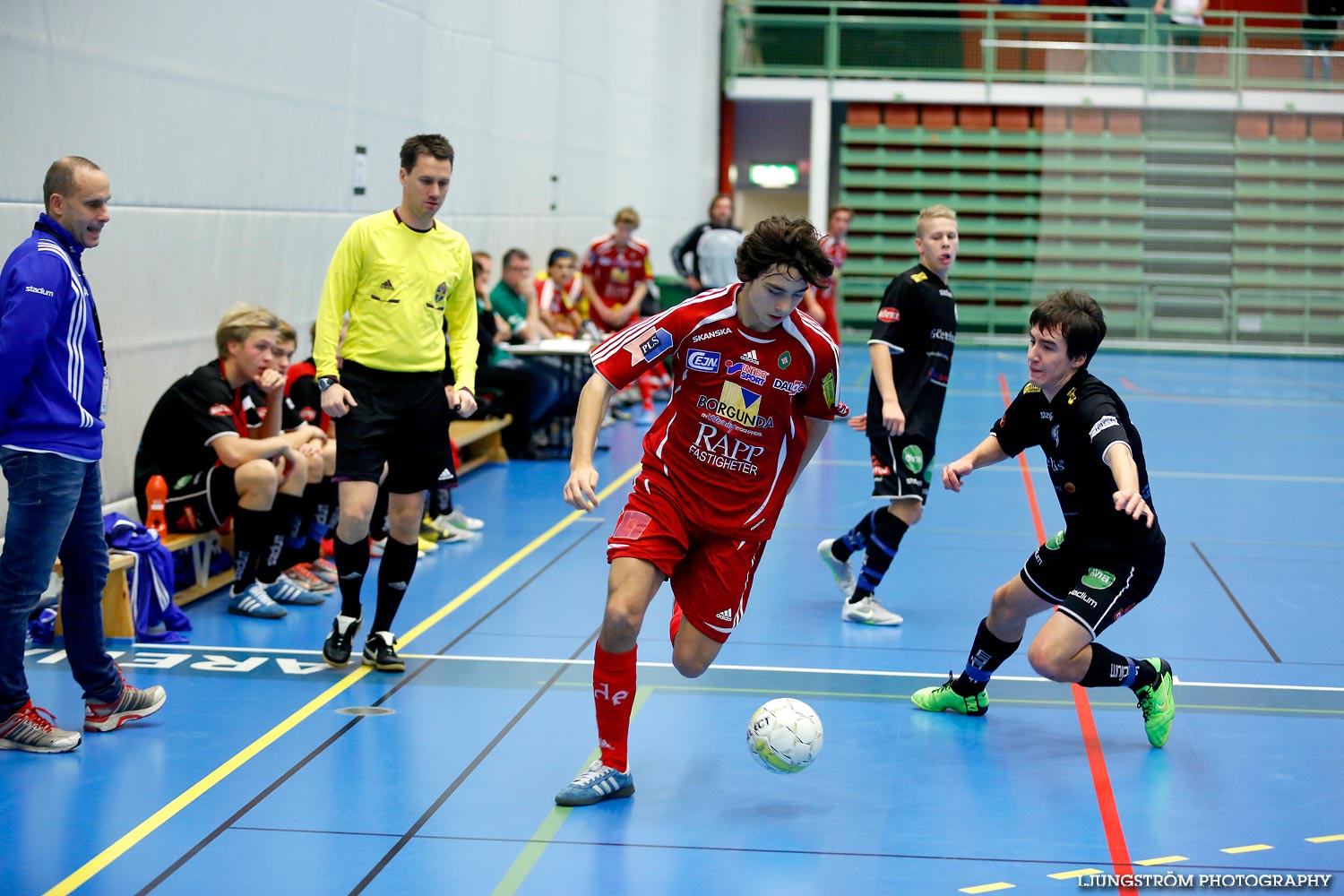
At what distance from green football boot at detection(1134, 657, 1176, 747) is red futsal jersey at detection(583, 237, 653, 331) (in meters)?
10.00

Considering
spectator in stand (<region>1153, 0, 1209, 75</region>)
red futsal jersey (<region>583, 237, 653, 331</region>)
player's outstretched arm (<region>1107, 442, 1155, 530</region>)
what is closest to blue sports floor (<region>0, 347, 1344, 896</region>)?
player's outstretched arm (<region>1107, 442, 1155, 530</region>)

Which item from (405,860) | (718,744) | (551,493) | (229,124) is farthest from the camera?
(551,493)

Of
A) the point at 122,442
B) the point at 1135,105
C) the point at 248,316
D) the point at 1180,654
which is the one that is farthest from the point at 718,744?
the point at 1135,105

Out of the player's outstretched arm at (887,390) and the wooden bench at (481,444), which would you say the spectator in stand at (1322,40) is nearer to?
the wooden bench at (481,444)

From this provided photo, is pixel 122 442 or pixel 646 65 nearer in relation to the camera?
pixel 122 442

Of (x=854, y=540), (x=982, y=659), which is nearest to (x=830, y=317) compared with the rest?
(x=854, y=540)

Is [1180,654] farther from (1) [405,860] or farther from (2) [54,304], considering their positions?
(2) [54,304]

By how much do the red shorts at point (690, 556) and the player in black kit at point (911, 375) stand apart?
210 centimetres

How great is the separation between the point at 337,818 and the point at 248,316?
310 cm

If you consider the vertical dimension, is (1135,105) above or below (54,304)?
above

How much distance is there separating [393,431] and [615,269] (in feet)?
30.0

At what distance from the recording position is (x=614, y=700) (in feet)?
14.1

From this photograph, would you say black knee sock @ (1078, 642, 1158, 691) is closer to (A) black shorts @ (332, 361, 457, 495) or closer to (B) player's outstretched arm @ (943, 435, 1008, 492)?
(B) player's outstretched arm @ (943, 435, 1008, 492)

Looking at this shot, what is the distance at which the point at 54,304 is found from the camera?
14.4 feet
